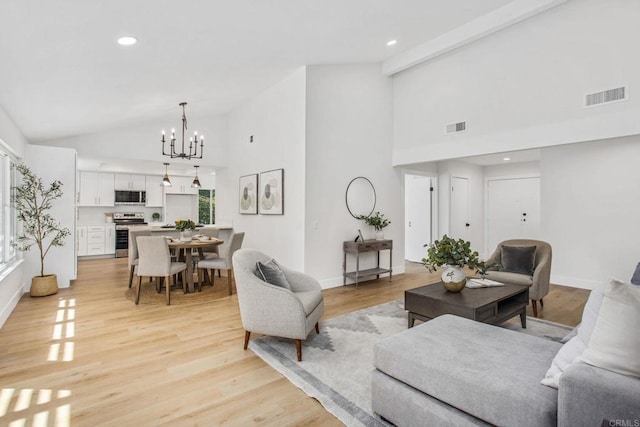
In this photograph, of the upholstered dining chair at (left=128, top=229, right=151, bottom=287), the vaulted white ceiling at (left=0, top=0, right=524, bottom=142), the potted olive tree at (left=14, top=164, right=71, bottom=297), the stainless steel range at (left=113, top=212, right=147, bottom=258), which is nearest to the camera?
the vaulted white ceiling at (left=0, top=0, right=524, bottom=142)

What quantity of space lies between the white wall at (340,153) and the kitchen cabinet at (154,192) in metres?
5.91

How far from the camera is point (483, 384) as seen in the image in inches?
61.1

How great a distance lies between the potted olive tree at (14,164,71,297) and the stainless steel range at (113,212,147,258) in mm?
3356

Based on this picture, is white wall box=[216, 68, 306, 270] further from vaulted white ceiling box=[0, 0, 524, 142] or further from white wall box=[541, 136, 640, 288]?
white wall box=[541, 136, 640, 288]

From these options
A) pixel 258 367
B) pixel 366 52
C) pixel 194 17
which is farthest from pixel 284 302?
pixel 366 52

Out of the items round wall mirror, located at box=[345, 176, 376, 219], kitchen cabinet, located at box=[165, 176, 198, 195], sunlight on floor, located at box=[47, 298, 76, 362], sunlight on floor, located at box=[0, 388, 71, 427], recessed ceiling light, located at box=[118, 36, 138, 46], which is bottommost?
sunlight on floor, located at box=[0, 388, 71, 427]

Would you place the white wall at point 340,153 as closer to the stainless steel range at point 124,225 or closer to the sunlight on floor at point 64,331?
the sunlight on floor at point 64,331

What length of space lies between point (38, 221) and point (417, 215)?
697cm

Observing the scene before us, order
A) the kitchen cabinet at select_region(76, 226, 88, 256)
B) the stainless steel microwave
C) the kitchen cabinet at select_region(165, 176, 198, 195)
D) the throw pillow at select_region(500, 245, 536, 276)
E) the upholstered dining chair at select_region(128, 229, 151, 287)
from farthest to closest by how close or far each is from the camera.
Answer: the kitchen cabinet at select_region(165, 176, 198, 195), the stainless steel microwave, the kitchen cabinet at select_region(76, 226, 88, 256), the upholstered dining chair at select_region(128, 229, 151, 287), the throw pillow at select_region(500, 245, 536, 276)

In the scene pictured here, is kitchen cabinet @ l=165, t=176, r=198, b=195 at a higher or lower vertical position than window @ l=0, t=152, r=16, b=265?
higher

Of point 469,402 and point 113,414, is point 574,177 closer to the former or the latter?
point 469,402

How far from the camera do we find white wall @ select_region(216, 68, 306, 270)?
5.20m

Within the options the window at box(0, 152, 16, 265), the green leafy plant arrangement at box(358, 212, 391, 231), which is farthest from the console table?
the window at box(0, 152, 16, 265)

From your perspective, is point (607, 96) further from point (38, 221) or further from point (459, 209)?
point (38, 221)
